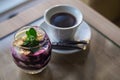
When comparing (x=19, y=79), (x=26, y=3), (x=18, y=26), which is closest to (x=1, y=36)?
(x=18, y=26)

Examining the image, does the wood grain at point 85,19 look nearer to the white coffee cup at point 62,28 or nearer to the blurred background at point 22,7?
the white coffee cup at point 62,28

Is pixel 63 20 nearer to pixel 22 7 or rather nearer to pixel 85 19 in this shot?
pixel 85 19

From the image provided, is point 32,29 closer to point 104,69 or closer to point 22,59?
point 22,59

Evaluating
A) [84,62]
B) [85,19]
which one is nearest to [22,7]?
[85,19]

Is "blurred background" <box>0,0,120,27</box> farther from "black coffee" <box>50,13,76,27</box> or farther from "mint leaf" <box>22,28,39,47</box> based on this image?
"mint leaf" <box>22,28,39,47</box>

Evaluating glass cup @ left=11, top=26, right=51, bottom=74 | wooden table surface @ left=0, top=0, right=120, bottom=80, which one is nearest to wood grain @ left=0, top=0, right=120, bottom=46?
wooden table surface @ left=0, top=0, right=120, bottom=80

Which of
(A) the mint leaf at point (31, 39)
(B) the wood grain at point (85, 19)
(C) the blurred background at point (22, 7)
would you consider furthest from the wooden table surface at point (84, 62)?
(C) the blurred background at point (22, 7)

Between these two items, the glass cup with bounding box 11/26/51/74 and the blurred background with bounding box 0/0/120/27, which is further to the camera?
the blurred background with bounding box 0/0/120/27
